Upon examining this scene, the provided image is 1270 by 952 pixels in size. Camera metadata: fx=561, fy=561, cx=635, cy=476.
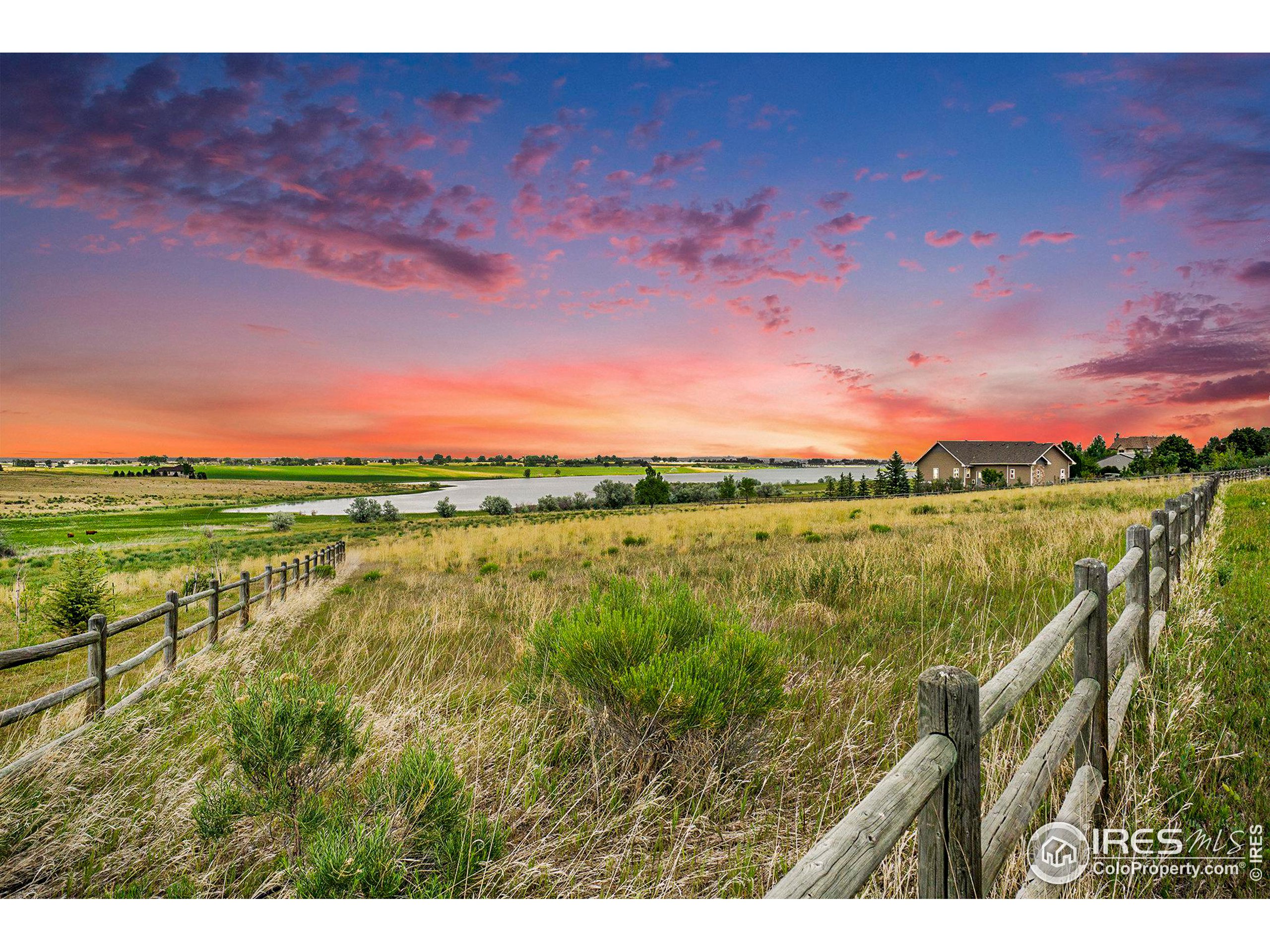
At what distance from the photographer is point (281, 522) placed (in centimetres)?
4006

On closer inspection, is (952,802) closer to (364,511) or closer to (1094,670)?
(1094,670)

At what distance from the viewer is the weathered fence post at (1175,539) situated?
6814 mm

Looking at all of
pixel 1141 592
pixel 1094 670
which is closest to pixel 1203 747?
pixel 1094 670

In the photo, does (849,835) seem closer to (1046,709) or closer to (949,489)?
(1046,709)

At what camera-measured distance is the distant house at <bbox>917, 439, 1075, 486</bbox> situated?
57562 millimetres

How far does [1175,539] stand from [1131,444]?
12841cm

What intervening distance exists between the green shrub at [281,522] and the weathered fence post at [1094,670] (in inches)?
1705

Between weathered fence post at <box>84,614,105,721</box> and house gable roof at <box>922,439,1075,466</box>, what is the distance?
225 feet

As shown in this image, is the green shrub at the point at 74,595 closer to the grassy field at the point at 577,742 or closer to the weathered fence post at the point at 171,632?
the grassy field at the point at 577,742

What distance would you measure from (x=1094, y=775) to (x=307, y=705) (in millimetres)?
4321

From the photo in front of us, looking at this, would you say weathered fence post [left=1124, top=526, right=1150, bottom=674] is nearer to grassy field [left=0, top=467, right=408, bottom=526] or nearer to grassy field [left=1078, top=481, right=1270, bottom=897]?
grassy field [left=1078, top=481, right=1270, bottom=897]

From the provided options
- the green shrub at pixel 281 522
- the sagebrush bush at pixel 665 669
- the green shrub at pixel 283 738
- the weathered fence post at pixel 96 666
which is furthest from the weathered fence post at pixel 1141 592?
the green shrub at pixel 281 522

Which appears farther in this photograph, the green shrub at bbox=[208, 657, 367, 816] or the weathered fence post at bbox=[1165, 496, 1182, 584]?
the weathered fence post at bbox=[1165, 496, 1182, 584]

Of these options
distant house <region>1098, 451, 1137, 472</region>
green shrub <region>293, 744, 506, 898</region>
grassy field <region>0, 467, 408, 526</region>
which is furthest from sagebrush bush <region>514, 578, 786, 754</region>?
distant house <region>1098, 451, 1137, 472</region>
